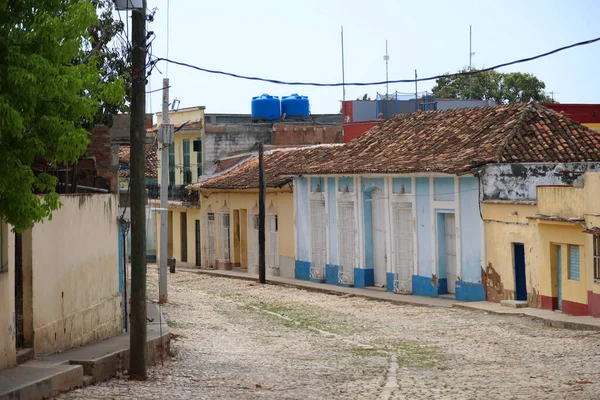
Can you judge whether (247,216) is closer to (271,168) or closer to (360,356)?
(271,168)

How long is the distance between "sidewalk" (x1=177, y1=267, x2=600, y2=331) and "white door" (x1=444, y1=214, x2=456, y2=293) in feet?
1.96

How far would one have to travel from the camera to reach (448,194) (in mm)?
25297

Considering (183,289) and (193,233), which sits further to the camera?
(193,233)

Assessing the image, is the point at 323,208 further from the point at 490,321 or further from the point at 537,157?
the point at 490,321

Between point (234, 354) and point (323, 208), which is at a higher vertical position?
point (323, 208)

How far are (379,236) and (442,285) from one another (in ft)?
11.2

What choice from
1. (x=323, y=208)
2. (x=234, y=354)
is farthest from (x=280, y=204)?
(x=234, y=354)

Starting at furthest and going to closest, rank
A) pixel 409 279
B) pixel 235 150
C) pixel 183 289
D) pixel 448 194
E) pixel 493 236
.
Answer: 1. pixel 235 150
2. pixel 183 289
3. pixel 409 279
4. pixel 448 194
5. pixel 493 236

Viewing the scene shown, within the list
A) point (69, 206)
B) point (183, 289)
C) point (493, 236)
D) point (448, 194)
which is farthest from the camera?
point (183, 289)

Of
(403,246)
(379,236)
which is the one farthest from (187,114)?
(403,246)

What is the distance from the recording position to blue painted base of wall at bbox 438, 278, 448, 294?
1021 inches

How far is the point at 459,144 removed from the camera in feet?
86.9

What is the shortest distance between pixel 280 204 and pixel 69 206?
2045 centimetres

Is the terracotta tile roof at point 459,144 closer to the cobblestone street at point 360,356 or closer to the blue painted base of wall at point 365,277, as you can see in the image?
the blue painted base of wall at point 365,277
